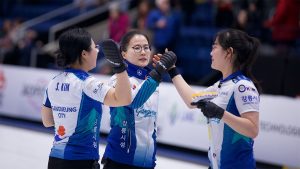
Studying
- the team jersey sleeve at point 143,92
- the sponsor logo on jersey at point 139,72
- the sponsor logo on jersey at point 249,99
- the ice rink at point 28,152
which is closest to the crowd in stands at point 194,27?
the ice rink at point 28,152

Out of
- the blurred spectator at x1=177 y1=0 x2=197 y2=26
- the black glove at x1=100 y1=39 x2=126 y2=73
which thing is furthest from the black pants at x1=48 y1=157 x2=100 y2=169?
the blurred spectator at x1=177 y1=0 x2=197 y2=26

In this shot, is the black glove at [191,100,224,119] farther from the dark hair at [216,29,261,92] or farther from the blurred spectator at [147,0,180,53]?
the blurred spectator at [147,0,180,53]

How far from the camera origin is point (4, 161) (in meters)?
6.68

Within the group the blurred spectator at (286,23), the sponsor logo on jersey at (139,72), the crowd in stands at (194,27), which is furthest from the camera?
the crowd in stands at (194,27)

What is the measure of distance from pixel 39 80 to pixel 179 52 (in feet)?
12.7

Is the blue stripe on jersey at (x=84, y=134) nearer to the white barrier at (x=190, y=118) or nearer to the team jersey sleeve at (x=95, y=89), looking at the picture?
the team jersey sleeve at (x=95, y=89)

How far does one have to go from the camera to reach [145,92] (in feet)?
12.0

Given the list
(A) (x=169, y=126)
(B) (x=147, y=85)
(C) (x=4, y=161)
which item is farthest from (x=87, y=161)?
(A) (x=169, y=126)

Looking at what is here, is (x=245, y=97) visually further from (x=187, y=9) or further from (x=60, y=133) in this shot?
(x=187, y=9)

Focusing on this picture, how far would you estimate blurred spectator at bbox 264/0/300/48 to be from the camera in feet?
31.6

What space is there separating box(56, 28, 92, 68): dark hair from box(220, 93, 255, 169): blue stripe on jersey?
1.14 m

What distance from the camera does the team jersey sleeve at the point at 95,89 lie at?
3.49 meters

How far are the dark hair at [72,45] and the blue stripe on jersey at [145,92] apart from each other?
0.50 m

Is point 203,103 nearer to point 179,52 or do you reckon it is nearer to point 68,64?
point 68,64
